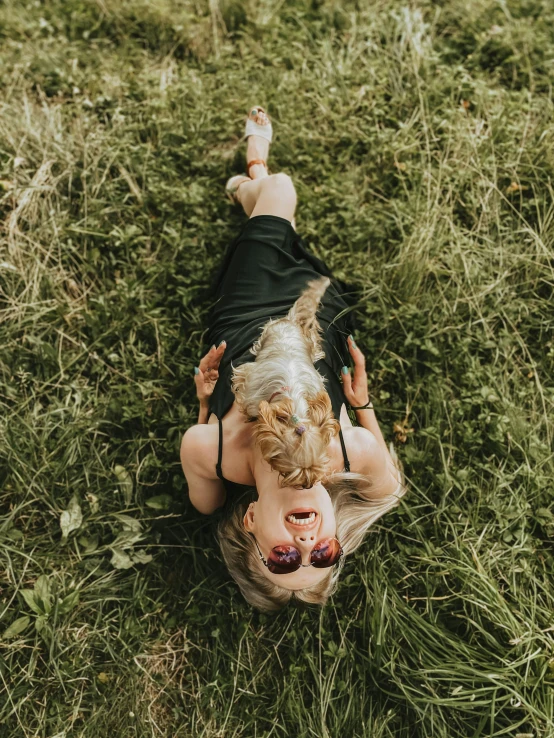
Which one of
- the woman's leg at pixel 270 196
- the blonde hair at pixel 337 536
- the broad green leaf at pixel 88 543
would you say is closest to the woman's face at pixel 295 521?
the blonde hair at pixel 337 536

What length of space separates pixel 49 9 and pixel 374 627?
628 cm

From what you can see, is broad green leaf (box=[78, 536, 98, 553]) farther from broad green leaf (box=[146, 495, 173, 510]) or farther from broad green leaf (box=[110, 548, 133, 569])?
broad green leaf (box=[146, 495, 173, 510])

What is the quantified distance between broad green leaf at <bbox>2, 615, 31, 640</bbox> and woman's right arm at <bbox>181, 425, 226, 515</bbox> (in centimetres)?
140

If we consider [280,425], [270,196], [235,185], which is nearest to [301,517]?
[280,425]

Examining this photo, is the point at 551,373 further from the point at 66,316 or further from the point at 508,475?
the point at 66,316

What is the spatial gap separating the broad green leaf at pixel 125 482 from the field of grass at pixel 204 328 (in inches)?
1.1

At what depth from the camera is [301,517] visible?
275 centimetres

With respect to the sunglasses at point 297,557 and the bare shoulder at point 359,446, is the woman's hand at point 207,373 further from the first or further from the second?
the sunglasses at point 297,557

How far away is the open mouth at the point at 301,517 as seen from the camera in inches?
107

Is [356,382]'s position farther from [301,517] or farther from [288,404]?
[301,517]

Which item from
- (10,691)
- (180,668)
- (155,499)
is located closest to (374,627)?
(180,668)

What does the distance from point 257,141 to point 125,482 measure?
3.05 metres

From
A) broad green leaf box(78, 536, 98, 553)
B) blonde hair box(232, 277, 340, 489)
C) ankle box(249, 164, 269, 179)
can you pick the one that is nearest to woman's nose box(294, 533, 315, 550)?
blonde hair box(232, 277, 340, 489)

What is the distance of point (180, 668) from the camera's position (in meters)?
3.86
